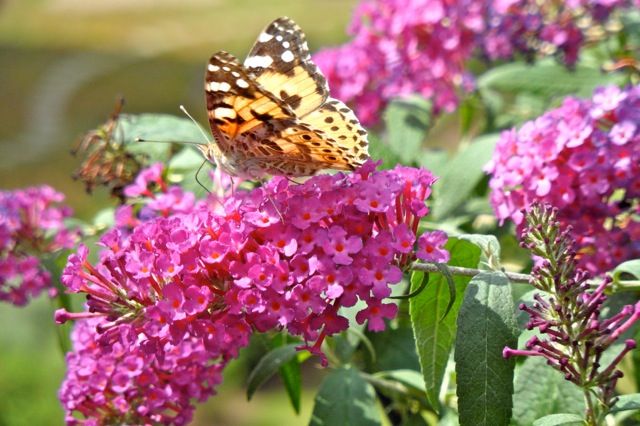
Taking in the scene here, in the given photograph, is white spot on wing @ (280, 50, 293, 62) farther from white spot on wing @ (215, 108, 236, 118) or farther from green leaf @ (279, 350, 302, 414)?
green leaf @ (279, 350, 302, 414)

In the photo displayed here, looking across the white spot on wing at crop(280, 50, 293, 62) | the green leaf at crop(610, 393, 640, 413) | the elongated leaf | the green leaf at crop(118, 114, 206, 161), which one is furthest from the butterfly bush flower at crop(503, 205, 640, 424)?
the green leaf at crop(118, 114, 206, 161)

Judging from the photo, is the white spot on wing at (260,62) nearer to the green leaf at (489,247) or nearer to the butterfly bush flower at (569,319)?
the green leaf at (489,247)

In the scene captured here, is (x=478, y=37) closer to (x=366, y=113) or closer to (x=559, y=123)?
(x=366, y=113)

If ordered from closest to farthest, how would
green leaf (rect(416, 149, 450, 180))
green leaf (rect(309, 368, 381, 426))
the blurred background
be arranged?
green leaf (rect(309, 368, 381, 426)) → green leaf (rect(416, 149, 450, 180)) → the blurred background

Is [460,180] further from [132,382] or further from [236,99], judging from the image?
[132,382]

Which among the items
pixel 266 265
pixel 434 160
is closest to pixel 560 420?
pixel 266 265

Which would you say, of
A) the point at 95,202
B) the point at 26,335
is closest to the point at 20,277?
the point at 26,335

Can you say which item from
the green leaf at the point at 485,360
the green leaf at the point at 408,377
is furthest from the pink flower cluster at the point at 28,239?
the green leaf at the point at 485,360
